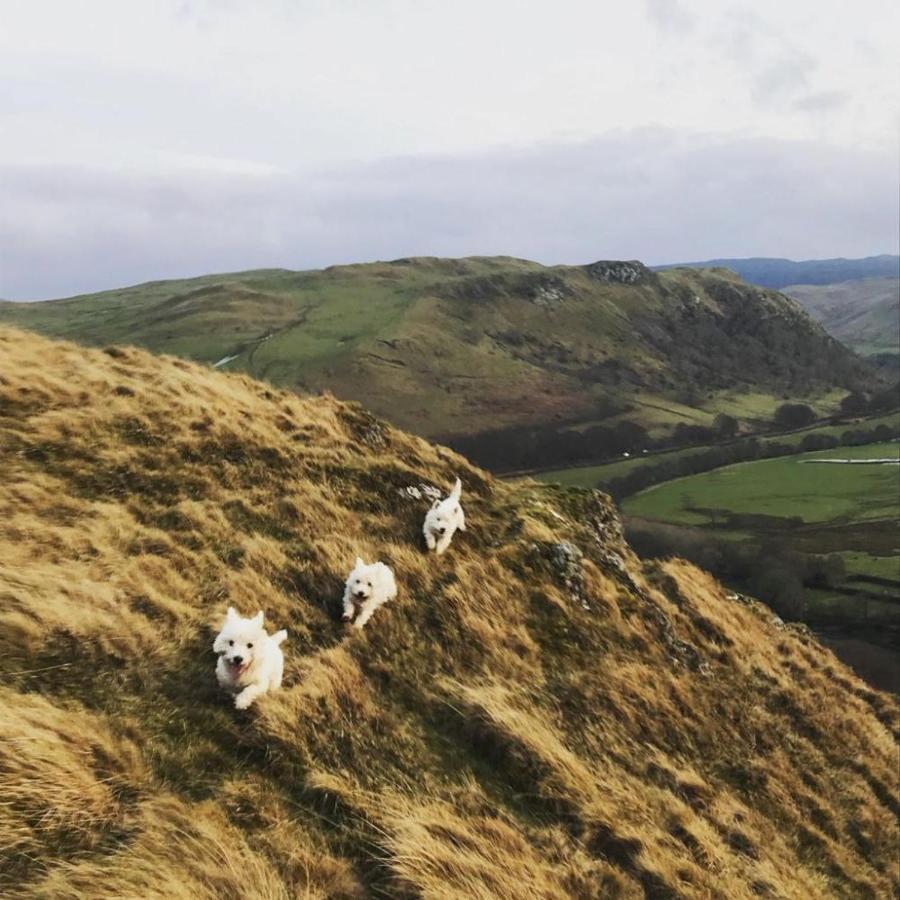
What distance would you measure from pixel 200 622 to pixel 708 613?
14319mm

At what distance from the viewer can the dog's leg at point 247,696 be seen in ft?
26.6

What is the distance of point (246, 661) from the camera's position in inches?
325

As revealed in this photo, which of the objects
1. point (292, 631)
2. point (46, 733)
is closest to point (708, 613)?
point (292, 631)

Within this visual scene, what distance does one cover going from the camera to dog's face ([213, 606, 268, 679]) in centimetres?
821

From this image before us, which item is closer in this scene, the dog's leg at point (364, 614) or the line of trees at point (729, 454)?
the dog's leg at point (364, 614)

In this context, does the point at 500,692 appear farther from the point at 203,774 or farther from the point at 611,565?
the point at 611,565

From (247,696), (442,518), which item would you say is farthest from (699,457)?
(247,696)

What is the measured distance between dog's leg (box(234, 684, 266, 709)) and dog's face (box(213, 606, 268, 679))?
0.72ft

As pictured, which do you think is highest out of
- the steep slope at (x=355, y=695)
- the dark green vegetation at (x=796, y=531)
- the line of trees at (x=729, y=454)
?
the steep slope at (x=355, y=695)

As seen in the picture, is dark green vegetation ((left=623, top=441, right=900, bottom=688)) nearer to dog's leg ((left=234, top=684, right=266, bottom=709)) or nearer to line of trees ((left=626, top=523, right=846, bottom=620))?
line of trees ((left=626, top=523, right=846, bottom=620))

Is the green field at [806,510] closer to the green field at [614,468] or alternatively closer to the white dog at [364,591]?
the green field at [614,468]

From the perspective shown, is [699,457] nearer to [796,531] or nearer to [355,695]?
[796,531]

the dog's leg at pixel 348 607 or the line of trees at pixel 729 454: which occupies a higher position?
the dog's leg at pixel 348 607

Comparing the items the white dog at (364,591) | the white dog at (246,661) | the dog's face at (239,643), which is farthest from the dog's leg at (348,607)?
the dog's face at (239,643)
